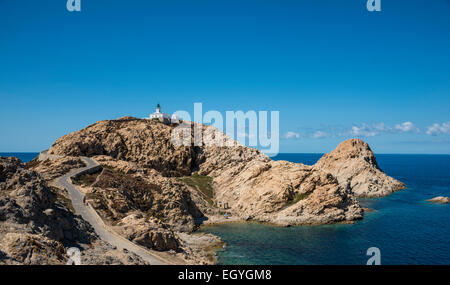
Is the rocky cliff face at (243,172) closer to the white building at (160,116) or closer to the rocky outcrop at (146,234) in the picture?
the white building at (160,116)

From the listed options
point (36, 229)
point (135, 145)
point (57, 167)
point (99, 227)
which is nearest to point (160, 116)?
point (135, 145)

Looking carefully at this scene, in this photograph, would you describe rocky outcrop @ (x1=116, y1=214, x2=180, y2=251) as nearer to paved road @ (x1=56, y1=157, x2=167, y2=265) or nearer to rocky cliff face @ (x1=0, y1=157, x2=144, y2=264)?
paved road @ (x1=56, y1=157, x2=167, y2=265)

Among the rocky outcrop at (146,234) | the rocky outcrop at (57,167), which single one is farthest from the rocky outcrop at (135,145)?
the rocky outcrop at (146,234)

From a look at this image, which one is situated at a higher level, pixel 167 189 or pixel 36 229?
pixel 36 229

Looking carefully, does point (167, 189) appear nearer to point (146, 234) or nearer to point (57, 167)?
point (57, 167)

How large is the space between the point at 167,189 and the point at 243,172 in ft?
87.9

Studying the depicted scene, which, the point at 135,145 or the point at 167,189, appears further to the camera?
the point at 135,145

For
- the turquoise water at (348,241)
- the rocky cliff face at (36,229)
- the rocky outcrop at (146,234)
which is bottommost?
the turquoise water at (348,241)

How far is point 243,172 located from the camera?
259ft

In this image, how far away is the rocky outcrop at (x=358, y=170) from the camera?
9550 centimetres

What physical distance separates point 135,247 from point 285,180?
45.0m

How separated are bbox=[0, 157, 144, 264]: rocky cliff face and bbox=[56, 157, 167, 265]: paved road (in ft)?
10.3

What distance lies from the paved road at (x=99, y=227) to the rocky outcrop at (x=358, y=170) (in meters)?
70.7
